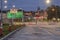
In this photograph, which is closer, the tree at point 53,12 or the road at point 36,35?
the road at point 36,35

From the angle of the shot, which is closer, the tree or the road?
the road

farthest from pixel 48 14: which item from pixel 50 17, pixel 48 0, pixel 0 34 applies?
pixel 0 34

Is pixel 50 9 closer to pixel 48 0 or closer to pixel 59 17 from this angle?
pixel 59 17

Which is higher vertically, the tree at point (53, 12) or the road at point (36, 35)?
the tree at point (53, 12)

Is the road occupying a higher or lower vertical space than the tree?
lower

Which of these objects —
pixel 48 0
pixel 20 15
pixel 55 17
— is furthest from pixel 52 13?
pixel 48 0

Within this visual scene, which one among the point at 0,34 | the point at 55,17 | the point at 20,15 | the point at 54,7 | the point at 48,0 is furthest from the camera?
the point at 54,7

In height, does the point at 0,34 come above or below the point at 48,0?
below

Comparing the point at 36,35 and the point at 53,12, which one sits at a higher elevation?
the point at 53,12

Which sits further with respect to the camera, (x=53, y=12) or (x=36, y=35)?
(x=53, y=12)

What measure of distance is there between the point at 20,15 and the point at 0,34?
86.7 m

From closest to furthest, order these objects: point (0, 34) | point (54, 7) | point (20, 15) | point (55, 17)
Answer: point (0, 34) < point (20, 15) < point (55, 17) < point (54, 7)

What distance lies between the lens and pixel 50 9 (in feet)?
458

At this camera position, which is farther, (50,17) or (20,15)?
(50,17)
